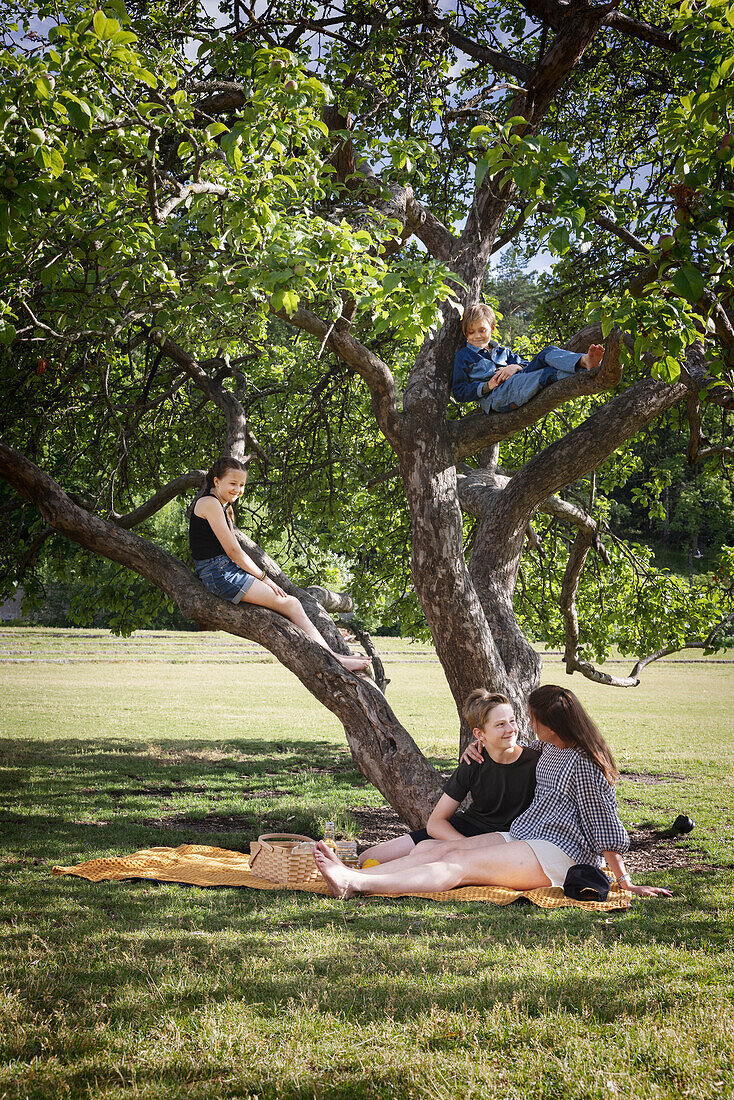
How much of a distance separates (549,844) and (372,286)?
370cm

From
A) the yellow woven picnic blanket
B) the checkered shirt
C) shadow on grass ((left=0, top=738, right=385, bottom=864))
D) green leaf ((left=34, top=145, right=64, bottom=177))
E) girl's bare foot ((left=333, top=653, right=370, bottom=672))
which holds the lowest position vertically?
shadow on grass ((left=0, top=738, right=385, bottom=864))

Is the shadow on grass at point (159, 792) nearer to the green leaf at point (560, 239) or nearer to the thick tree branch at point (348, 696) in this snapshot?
the thick tree branch at point (348, 696)

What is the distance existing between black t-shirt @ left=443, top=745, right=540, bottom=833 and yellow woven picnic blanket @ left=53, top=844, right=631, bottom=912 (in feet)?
1.69

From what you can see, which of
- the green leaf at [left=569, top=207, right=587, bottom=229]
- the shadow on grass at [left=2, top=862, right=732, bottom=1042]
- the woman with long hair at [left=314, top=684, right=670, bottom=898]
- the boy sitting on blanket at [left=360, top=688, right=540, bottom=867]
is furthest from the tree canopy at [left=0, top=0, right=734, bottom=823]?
the shadow on grass at [left=2, top=862, right=732, bottom=1042]

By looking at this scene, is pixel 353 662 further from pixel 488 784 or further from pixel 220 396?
pixel 220 396

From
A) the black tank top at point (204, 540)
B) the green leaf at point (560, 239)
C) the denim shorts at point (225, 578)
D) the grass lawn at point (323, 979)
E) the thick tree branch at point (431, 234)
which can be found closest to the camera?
the grass lawn at point (323, 979)

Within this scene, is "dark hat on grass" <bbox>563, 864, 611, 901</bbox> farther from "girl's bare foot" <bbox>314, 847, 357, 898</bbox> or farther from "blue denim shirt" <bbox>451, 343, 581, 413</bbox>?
"blue denim shirt" <bbox>451, 343, 581, 413</bbox>

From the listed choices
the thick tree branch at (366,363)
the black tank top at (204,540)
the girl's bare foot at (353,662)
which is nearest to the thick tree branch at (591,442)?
the thick tree branch at (366,363)

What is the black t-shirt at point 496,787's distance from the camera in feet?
17.9

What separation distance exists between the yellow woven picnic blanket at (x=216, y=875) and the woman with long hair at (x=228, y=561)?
1.74 metres

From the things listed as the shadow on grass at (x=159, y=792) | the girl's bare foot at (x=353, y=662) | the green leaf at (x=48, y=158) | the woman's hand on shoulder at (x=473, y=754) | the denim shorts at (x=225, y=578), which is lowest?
the shadow on grass at (x=159, y=792)

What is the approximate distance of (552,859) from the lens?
5.02 m

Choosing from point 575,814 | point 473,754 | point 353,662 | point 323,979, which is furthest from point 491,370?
point 323,979

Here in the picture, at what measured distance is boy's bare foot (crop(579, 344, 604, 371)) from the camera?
5758 mm
